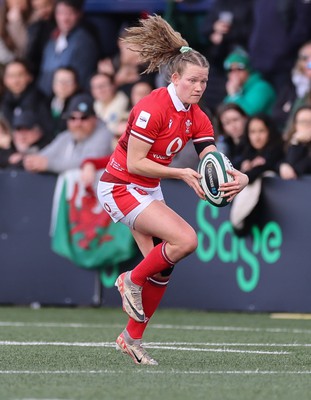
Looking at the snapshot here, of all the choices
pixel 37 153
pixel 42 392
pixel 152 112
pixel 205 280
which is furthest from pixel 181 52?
pixel 37 153

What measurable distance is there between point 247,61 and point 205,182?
6295 millimetres

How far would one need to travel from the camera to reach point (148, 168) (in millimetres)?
7648

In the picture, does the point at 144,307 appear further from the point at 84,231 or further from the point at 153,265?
the point at 84,231

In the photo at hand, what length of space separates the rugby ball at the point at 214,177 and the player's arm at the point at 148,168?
5 cm

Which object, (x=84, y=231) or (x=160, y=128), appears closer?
(x=160, y=128)

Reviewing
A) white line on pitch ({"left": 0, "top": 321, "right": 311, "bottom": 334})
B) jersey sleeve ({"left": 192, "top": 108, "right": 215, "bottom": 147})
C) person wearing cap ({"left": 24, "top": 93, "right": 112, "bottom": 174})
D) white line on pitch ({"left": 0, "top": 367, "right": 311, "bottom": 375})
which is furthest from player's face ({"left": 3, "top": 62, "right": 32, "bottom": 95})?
white line on pitch ({"left": 0, "top": 367, "right": 311, "bottom": 375})

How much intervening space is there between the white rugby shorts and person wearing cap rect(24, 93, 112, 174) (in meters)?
4.69

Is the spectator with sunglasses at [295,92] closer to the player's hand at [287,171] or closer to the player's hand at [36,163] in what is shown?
the player's hand at [287,171]

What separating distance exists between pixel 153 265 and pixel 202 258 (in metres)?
4.41

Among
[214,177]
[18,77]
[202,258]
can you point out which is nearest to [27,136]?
[18,77]

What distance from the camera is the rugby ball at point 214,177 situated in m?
7.57

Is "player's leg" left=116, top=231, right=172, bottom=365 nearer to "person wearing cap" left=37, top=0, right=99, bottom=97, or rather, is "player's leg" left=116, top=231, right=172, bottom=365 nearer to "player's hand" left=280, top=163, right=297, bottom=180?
"player's hand" left=280, top=163, right=297, bottom=180

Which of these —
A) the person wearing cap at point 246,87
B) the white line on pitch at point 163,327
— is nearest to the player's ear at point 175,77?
the white line on pitch at point 163,327

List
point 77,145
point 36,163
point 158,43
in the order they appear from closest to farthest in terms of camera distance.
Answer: point 158,43, point 36,163, point 77,145
